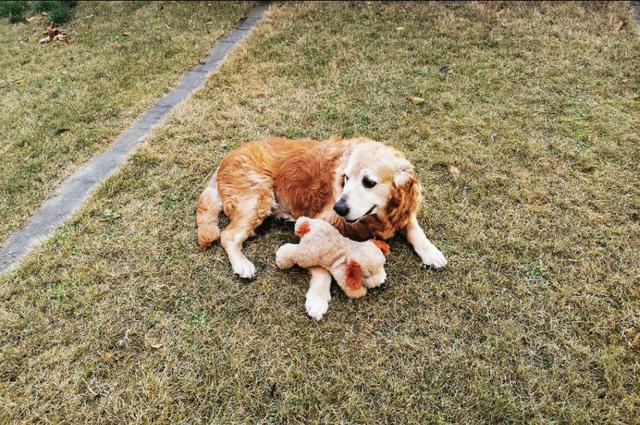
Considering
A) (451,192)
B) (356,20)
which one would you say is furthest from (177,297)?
(356,20)

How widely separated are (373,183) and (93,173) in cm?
285

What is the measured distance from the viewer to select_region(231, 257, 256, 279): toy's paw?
3221mm

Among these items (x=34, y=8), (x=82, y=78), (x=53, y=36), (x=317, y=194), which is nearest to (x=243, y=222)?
(x=317, y=194)

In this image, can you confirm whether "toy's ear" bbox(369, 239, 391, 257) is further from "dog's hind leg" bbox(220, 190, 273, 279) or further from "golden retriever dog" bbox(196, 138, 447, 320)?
"dog's hind leg" bbox(220, 190, 273, 279)

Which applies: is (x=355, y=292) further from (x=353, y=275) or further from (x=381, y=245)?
(x=381, y=245)

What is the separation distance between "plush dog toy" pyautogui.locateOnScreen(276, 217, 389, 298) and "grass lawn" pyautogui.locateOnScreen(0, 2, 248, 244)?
2.45m

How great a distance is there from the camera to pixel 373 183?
2.94m

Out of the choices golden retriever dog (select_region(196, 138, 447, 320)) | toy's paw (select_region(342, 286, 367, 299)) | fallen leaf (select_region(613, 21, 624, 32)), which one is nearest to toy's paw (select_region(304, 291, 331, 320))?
golden retriever dog (select_region(196, 138, 447, 320))

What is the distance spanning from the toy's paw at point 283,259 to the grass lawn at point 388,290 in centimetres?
9

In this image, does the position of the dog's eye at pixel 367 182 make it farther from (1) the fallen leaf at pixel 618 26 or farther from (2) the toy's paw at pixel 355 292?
(1) the fallen leaf at pixel 618 26

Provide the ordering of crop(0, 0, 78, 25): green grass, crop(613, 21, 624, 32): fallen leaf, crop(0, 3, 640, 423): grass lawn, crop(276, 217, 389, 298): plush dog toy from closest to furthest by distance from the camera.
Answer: crop(0, 3, 640, 423): grass lawn
crop(276, 217, 389, 298): plush dog toy
crop(613, 21, 624, 32): fallen leaf
crop(0, 0, 78, 25): green grass

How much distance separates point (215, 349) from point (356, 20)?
5.61 m

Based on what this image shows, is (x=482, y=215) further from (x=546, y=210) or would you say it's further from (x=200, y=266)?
(x=200, y=266)

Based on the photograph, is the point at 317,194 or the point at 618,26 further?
the point at 618,26
